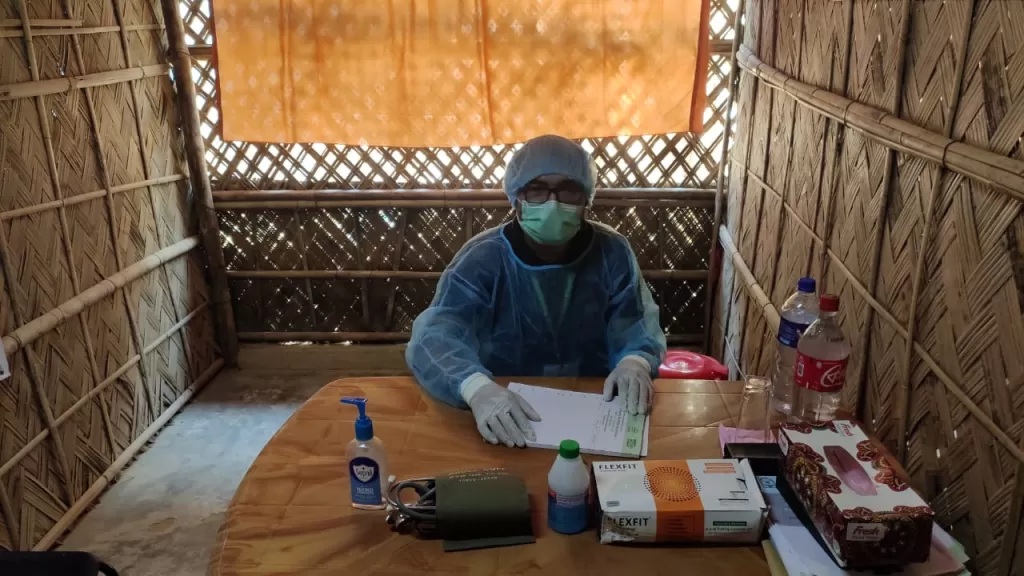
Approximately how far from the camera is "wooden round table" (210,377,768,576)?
3.14ft

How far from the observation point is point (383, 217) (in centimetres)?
309

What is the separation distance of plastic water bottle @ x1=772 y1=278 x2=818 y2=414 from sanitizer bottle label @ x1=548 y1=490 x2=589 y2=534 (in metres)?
0.55

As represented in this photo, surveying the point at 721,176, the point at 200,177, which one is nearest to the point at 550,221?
the point at 721,176

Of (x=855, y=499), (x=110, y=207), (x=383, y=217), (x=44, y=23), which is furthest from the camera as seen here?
(x=383, y=217)

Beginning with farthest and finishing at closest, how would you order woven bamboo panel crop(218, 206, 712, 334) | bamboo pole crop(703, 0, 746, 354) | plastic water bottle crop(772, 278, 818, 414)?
woven bamboo panel crop(218, 206, 712, 334) < bamboo pole crop(703, 0, 746, 354) < plastic water bottle crop(772, 278, 818, 414)

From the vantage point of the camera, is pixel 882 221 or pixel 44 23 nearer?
pixel 882 221

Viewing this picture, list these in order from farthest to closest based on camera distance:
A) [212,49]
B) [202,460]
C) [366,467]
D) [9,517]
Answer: [212,49] → [202,460] → [9,517] → [366,467]

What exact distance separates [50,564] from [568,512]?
2.92 ft

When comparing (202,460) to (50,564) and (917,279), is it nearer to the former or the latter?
(50,564)

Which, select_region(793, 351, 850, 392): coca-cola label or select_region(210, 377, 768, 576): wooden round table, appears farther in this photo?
select_region(793, 351, 850, 392): coca-cola label

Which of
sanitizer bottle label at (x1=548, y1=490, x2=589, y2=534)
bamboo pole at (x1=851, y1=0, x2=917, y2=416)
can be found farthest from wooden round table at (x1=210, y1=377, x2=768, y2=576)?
bamboo pole at (x1=851, y1=0, x2=917, y2=416)

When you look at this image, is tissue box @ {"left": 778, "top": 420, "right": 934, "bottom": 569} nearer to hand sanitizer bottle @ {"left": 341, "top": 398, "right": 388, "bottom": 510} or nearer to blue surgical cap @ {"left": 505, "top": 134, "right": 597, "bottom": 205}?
hand sanitizer bottle @ {"left": 341, "top": 398, "right": 388, "bottom": 510}

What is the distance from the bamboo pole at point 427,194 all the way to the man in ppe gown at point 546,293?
1233 mm

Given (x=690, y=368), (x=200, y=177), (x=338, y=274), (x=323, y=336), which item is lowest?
(x=323, y=336)
